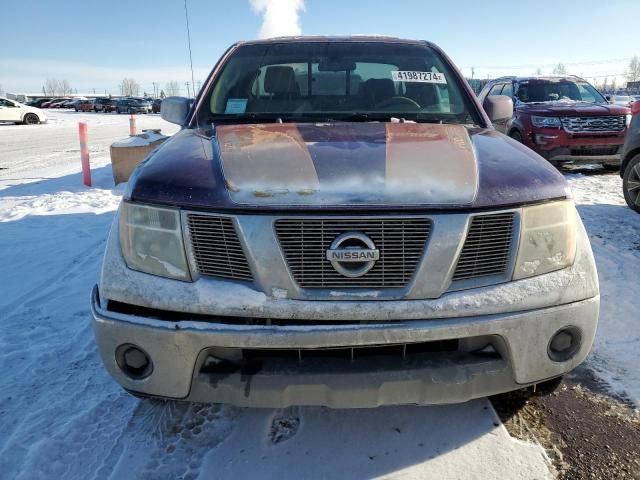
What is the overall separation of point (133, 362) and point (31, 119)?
29822mm

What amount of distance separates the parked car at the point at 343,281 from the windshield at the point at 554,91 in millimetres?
8806

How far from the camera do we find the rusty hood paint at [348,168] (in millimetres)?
A: 1748

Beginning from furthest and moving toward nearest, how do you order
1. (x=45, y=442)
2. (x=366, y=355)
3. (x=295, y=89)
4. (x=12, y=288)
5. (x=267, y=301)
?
(x=12, y=288) → (x=295, y=89) → (x=45, y=442) → (x=366, y=355) → (x=267, y=301)

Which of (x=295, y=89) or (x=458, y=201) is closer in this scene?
(x=458, y=201)

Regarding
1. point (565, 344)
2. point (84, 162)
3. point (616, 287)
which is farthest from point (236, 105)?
point (84, 162)

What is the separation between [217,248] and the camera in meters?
1.80

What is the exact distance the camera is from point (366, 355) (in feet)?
6.08

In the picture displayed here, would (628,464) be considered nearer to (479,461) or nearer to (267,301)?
(479,461)

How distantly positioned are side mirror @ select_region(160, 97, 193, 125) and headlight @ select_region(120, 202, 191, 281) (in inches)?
54.9

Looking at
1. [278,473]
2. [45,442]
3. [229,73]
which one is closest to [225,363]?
[278,473]

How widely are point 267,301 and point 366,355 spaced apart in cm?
43

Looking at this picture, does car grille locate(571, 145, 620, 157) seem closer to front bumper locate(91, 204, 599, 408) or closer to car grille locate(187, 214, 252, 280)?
front bumper locate(91, 204, 599, 408)

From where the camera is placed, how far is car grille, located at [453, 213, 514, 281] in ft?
5.87

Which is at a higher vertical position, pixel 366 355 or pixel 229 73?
pixel 229 73
